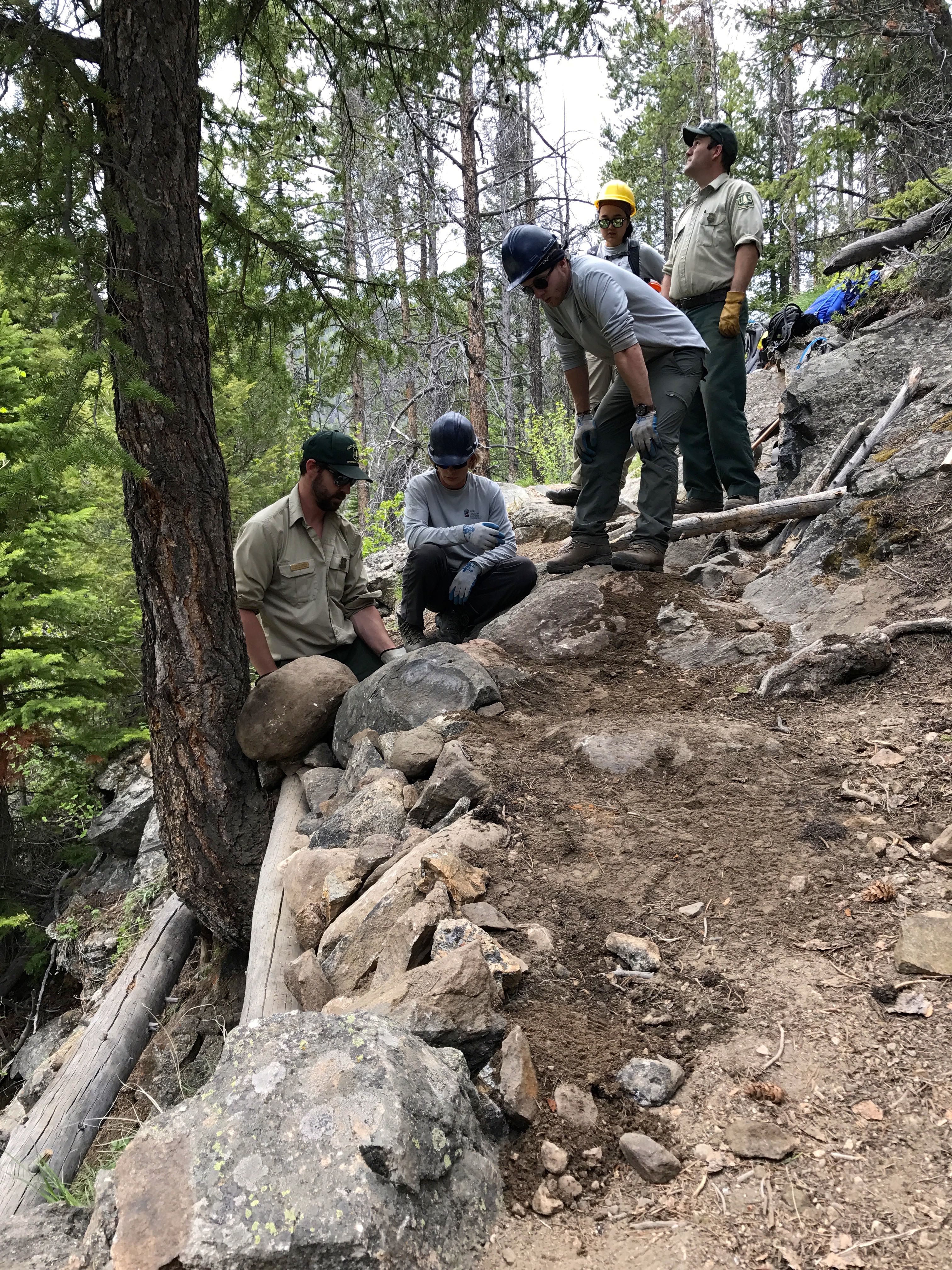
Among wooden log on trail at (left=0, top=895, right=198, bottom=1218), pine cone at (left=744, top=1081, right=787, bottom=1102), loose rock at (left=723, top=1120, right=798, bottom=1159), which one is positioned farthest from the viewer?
wooden log on trail at (left=0, top=895, right=198, bottom=1218)

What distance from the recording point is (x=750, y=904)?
2.36 metres

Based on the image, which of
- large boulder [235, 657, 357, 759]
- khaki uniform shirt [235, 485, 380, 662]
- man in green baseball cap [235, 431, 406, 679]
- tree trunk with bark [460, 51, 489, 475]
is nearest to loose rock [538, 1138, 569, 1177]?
large boulder [235, 657, 357, 759]

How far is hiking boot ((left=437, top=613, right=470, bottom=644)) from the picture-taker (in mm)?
5555

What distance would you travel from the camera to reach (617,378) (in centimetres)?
485

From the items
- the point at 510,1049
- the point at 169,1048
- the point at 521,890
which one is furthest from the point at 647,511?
the point at 169,1048

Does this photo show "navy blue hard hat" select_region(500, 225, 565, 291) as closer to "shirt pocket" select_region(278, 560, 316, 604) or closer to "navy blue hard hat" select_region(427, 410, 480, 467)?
"navy blue hard hat" select_region(427, 410, 480, 467)

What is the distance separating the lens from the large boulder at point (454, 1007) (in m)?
1.91

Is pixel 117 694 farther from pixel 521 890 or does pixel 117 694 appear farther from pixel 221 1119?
pixel 221 1119

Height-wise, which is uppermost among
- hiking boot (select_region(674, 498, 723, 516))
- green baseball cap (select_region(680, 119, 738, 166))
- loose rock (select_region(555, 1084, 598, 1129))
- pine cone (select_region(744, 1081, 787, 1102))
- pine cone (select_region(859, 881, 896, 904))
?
green baseball cap (select_region(680, 119, 738, 166))

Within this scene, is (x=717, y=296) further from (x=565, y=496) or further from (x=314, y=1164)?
(x=314, y=1164)

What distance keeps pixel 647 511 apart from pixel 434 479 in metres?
1.47

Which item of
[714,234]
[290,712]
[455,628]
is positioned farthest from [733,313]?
[290,712]

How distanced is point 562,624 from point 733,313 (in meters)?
2.63

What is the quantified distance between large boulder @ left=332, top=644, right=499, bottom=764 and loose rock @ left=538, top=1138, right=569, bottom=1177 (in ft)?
6.98
